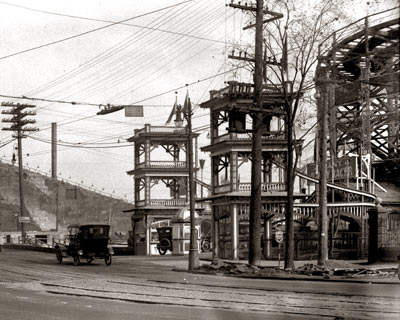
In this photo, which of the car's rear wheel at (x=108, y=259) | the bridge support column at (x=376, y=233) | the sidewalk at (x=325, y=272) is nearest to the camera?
the sidewalk at (x=325, y=272)

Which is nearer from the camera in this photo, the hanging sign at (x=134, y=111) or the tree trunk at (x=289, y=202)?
the tree trunk at (x=289, y=202)

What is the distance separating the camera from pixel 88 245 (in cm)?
3909

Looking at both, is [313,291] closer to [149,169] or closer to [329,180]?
[329,180]

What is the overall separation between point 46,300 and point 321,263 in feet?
41.1

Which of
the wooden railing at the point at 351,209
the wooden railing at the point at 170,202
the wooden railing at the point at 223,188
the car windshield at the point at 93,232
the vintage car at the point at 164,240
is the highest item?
the wooden railing at the point at 223,188

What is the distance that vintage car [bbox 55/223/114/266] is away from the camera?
38.6m

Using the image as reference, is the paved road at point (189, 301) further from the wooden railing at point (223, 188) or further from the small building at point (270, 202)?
the wooden railing at point (223, 188)

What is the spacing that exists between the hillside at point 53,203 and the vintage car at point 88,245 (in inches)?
3925

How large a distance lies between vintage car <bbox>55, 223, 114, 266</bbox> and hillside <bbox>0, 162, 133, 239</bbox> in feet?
327

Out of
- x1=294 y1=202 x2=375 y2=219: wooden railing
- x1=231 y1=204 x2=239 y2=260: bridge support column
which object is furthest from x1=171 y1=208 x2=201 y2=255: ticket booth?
x1=294 y1=202 x2=375 y2=219: wooden railing

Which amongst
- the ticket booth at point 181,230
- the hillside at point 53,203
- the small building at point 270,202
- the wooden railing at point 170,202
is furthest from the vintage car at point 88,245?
the hillside at point 53,203

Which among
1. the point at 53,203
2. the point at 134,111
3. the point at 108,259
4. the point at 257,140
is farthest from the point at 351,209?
the point at 53,203

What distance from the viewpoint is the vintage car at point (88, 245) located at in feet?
127

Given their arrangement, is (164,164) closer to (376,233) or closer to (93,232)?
(93,232)
